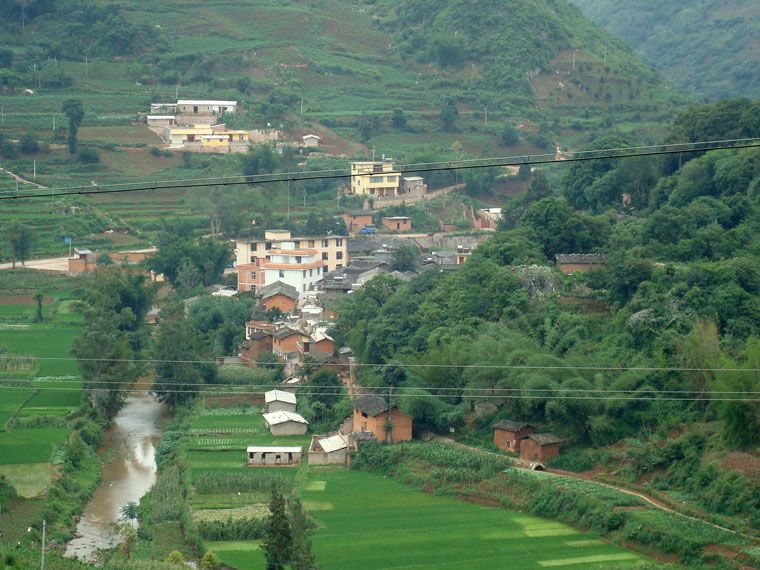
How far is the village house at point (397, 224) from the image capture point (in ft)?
137

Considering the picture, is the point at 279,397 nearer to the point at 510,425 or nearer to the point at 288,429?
the point at 288,429

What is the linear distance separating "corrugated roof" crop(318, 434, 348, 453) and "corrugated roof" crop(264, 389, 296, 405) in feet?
8.32

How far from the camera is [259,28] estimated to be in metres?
54.8

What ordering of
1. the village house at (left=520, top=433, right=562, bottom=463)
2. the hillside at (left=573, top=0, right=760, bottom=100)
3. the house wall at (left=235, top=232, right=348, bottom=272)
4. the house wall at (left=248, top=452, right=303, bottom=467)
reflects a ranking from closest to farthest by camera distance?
the village house at (left=520, top=433, right=562, bottom=463)
the house wall at (left=248, top=452, right=303, bottom=467)
the house wall at (left=235, top=232, right=348, bottom=272)
the hillside at (left=573, top=0, right=760, bottom=100)

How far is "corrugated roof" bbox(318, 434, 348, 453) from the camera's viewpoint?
Result: 22.5 metres

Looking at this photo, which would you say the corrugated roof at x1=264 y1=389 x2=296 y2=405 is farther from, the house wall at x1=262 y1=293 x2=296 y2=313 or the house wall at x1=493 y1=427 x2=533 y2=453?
the house wall at x1=262 y1=293 x2=296 y2=313

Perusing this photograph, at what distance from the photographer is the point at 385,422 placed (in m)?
22.9

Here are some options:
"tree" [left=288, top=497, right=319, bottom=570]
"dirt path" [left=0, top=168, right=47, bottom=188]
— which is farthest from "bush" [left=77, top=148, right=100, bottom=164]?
"tree" [left=288, top=497, right=319, bottom=570]

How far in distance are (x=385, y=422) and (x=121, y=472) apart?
4118mm

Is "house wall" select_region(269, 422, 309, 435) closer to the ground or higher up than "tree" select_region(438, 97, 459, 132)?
closer to the ground

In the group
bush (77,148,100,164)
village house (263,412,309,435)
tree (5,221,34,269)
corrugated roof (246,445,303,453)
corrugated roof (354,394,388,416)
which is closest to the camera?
corrugated roof (246,445,303,453)

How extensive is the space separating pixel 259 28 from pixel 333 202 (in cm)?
1293

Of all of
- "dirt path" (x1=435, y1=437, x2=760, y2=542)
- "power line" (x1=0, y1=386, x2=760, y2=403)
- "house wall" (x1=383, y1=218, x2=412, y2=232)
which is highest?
"house wall" (x1=383, y1=218, x2=412, y2=232)

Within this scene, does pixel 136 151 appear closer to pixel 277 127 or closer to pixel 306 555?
pixel 277 127
